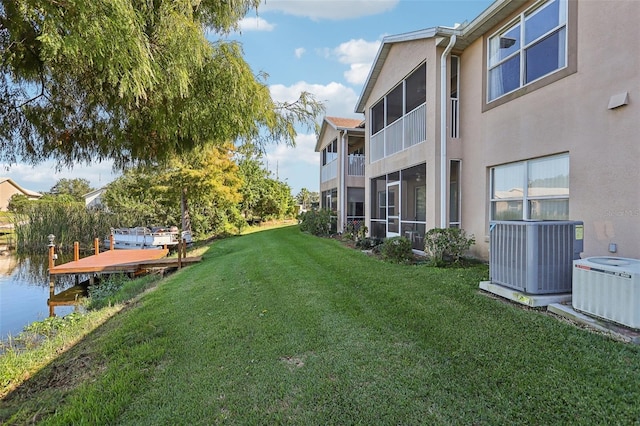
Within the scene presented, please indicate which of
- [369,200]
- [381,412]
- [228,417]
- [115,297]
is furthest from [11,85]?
[369,200]

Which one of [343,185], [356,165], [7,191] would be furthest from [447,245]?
[7,191]

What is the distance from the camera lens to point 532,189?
684cm

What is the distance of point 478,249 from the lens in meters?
8.46

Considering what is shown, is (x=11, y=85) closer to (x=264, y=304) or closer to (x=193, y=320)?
(x=193, y=320)

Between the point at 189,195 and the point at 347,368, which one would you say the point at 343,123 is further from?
the point at 347,368

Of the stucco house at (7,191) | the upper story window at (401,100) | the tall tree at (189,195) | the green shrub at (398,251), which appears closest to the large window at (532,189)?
Result: the green shrub at (398,251)

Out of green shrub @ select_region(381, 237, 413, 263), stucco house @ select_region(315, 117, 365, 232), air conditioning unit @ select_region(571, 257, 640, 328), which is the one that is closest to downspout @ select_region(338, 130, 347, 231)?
stucco house @ select_region(315, 117, 365, 232)

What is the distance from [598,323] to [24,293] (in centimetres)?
1670

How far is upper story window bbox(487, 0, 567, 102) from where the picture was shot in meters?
6.19

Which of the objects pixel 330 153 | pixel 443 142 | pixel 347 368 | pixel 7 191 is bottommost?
pixel 347 368

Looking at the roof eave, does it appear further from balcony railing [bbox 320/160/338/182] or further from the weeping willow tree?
the weeping willow tree

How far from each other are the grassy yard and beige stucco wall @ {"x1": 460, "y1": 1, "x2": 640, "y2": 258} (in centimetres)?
209

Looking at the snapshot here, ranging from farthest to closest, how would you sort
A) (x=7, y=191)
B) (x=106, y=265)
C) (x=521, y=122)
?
(x=7, y=191)
(x=106, y=265)
(x=521, y=122)

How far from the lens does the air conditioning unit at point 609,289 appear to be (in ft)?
11.8
